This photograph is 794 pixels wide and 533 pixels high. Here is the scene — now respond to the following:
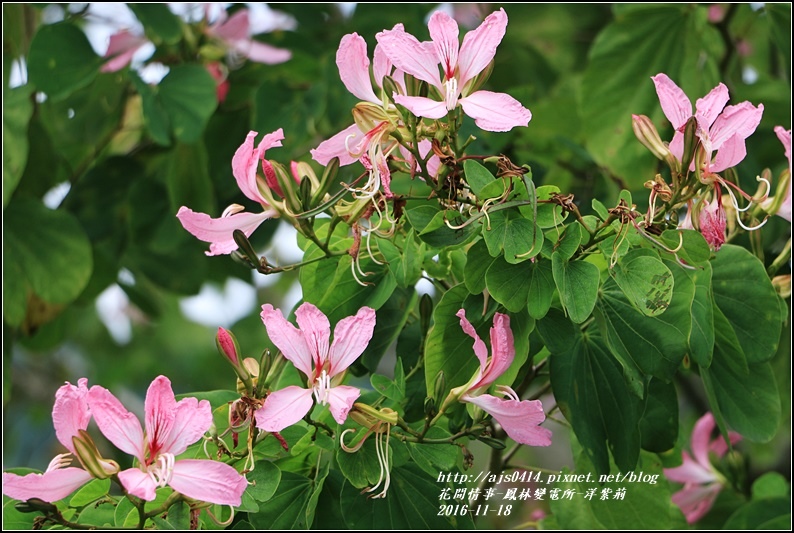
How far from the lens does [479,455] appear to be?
10.8 feet

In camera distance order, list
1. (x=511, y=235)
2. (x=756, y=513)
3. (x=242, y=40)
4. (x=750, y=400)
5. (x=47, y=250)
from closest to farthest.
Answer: (x=511, y=235), (x=750, y=400), (x=756, y=513), (x=47, y=250), (x=242, y=40)

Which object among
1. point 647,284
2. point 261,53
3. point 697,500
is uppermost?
point 647,284

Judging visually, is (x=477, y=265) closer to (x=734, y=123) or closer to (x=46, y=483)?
(x=734, y=123)

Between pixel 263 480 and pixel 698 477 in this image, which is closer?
pixel 263 480

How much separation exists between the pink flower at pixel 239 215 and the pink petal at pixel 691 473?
808 mm

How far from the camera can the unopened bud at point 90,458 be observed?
2.33ft

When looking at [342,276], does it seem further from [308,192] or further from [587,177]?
[587,177]

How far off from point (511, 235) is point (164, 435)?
31 centimetres

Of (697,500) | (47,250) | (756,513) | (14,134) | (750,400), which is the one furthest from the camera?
(47,250)

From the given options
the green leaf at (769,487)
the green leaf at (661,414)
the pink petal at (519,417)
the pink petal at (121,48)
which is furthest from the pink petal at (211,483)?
the pink petal at (121,48)

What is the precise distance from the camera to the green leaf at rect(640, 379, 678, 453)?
96cm

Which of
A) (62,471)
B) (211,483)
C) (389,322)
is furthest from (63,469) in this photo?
(389,322)

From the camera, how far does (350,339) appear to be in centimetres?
79

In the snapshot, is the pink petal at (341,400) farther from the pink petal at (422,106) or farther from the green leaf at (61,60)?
the green leaf at (61,60)
